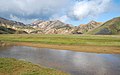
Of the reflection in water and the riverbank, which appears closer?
the reflection in water

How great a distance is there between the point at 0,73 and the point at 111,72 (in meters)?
18.9

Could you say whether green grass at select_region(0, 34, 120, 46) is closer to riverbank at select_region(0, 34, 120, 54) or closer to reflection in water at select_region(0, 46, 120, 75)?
riverbank at select_region(0, 34, 120, 54)

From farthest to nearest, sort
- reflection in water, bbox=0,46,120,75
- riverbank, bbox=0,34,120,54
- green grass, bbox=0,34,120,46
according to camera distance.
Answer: green grass, bbox=0,34,120,46
riverbank, bbox=0,34,120,54
reflection in water, bbox=0,46,120,75

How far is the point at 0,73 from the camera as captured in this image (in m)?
30.0

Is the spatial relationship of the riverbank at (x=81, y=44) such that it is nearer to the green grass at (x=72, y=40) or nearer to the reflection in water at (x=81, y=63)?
the green grass at (x=72, y=40)

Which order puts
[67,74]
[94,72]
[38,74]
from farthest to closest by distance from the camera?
[94,72] < [67,74] < [38,74]

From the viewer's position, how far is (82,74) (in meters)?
32.2

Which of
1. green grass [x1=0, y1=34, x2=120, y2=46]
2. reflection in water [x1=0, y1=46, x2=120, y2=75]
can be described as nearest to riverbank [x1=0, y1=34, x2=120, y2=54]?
green grass [x1=0, y1=34, x2=120, y2=46]

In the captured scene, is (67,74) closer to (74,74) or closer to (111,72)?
(74,74)

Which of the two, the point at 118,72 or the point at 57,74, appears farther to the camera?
the point at 118,72

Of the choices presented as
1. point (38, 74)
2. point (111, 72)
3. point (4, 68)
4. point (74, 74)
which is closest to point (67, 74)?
point (74, 74)

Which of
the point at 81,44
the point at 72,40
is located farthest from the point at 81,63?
the point at 72,40

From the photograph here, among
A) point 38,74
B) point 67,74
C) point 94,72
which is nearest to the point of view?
point 38,74

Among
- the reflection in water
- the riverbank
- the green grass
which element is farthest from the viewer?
the green grass
